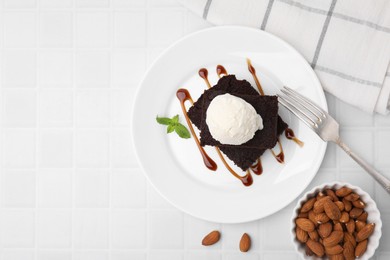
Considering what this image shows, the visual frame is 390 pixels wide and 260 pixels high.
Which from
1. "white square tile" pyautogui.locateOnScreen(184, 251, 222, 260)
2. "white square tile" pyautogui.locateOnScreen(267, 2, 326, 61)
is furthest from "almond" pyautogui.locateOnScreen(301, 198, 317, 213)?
"white square tile" pyautogui.locateOnScreen(267, 2, 326, 61)

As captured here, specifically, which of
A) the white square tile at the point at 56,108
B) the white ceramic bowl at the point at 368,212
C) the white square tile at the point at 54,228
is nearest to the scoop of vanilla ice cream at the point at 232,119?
the white ceramic bowl at the point at 368,212

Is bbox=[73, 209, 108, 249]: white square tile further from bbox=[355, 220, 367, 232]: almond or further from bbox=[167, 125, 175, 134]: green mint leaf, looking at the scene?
bbox=[355, 220, 367, 232]: almond

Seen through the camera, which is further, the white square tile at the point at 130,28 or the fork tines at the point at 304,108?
the white square tile at the point at 130,28

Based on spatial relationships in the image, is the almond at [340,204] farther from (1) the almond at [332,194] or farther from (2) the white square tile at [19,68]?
(2) the white square tile at [19,68]

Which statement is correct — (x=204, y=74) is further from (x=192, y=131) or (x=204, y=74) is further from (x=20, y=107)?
(x=20, y=107)

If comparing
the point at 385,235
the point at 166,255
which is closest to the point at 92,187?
the point at 166,255
